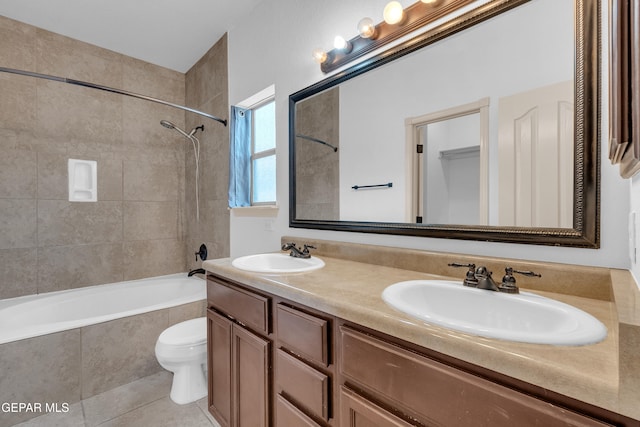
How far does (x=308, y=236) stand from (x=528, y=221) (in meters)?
1.13

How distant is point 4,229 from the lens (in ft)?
7.30

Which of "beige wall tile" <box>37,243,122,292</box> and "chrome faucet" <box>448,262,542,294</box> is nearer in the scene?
"chrome faucet" <box>448,262,542,294</box>

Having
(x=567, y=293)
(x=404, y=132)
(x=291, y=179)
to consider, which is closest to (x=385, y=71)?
(x=404, y=132)

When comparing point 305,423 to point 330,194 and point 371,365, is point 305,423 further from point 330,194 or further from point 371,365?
point 330,194

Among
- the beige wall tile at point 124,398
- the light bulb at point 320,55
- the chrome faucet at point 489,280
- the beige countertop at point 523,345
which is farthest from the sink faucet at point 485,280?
the beige wall tile at point 124,398

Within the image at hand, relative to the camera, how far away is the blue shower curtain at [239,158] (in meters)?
2.35

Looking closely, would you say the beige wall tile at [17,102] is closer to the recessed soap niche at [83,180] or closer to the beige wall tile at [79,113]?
the beige wall tile at [79,113]

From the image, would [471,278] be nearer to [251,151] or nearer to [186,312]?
[251,151]

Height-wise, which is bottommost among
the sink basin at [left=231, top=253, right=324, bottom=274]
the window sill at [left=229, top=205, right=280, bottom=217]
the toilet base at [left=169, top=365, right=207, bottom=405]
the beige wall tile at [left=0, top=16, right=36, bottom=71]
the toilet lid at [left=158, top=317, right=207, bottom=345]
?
the toilet base at [left=169, top=365, right=207, bottom=405]

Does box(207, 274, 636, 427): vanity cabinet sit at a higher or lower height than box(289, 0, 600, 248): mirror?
lower

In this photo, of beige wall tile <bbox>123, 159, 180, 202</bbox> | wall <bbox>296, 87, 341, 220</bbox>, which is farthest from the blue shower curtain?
beige wall tile <bbox>123, 159, 180, 202</bbox>

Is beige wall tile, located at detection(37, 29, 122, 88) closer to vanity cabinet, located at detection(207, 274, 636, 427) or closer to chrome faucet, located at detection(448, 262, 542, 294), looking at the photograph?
vanity cabinet, located at detection(207, 274, 636, 427)

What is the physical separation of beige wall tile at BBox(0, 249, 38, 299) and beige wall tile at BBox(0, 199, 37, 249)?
64 mm

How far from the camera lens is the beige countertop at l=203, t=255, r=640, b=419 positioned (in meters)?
0.42
